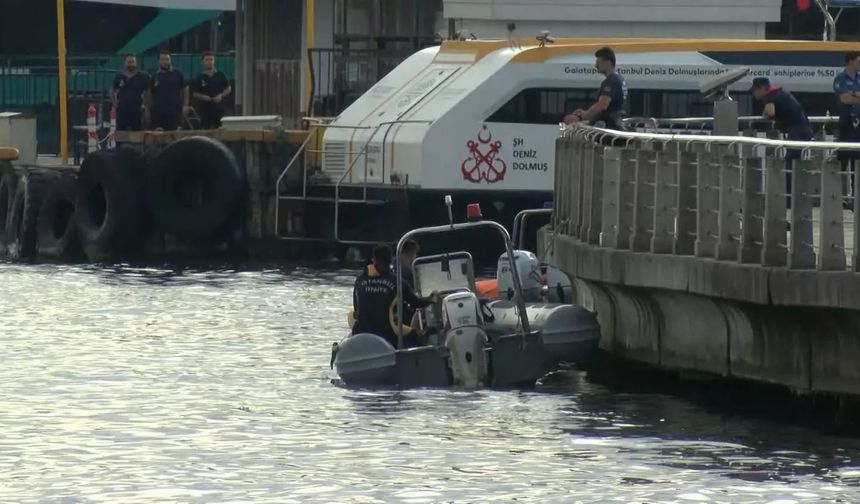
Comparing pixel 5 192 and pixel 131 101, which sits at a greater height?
pixel 131 101

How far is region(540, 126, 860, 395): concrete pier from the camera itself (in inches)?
693

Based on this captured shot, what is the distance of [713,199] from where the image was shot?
62.9 ft

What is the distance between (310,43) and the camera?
4019 centimetres

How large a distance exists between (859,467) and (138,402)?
602 centimetres

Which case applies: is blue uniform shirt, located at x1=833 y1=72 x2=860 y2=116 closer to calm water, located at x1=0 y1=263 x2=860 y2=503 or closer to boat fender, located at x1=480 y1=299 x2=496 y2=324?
calm water, located at x1=0 y1=263 x2=860 y2=503

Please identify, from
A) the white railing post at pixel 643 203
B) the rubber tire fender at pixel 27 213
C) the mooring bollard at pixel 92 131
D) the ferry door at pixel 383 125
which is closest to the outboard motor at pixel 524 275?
the white railing post at pixel 643 203

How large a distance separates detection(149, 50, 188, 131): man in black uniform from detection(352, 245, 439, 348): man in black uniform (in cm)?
1535

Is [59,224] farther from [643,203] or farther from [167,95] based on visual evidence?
[643,203]

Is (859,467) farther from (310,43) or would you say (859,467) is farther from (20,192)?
(310,43)

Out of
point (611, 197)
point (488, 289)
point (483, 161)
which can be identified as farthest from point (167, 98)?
point (611, 197)

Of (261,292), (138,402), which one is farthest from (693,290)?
(261,292)

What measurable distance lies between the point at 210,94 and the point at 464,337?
54.5 ft

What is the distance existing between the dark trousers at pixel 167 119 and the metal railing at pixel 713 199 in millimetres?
13679

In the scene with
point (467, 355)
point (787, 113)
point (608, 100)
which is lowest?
point (467, 355)
